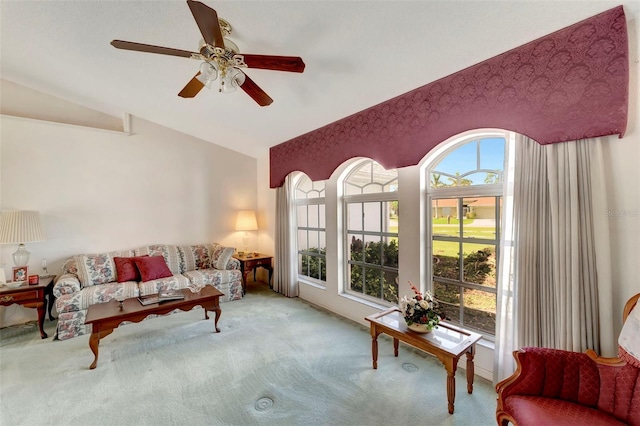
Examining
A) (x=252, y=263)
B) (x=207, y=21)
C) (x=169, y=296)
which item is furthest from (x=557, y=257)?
(x=252, y=263)

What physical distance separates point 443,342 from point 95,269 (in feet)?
14.6

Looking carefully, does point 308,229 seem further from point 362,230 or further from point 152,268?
point 152,268

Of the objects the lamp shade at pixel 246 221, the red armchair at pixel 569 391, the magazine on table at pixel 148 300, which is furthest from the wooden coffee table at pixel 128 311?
the red armchair at pixel 569 391

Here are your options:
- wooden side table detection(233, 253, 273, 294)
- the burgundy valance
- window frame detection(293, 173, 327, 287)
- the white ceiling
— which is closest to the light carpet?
window frame detection(293, 173, 327, 287)

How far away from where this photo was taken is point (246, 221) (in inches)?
200

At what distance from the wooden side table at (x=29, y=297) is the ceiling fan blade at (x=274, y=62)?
143 inches

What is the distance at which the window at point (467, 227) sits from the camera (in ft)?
7.77

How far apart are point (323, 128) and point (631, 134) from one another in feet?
9.62

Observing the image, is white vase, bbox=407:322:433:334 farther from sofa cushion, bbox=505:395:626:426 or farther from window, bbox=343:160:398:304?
window, bbox=343:160:398:304

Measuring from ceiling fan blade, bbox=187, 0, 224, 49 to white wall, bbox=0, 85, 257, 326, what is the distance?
11.8 ft

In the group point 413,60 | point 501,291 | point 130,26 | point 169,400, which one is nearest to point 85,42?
point 130,26

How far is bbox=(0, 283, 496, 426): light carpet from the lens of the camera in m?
1.88

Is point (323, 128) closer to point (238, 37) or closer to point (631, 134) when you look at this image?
point (238, 37)

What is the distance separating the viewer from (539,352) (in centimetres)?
157
